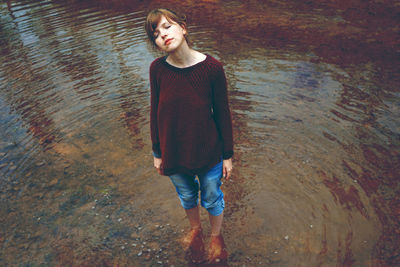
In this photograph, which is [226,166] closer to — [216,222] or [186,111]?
[186,111]

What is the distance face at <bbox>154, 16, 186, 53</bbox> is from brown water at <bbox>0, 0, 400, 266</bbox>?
6.42 feet

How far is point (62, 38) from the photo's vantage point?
866cm

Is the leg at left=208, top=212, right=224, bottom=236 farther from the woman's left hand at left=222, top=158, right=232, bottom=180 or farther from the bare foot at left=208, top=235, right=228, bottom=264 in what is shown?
the woman's left hand at left=222, top=158, right=232, bottom=180

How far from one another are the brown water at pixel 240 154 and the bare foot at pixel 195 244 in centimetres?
10

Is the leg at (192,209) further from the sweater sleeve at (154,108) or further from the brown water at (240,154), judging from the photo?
the sweater sleeve at (154,108)

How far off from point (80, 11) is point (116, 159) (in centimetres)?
954

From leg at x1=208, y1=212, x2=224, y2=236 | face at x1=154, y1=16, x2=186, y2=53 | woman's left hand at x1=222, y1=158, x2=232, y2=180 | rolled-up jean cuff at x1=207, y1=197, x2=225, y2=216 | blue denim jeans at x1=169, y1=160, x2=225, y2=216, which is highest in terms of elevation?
face at x1=154, y1=16, x2=186, y2=53

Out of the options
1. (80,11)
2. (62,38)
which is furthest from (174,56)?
(80,11)

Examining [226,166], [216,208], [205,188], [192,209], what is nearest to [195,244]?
[192,209]

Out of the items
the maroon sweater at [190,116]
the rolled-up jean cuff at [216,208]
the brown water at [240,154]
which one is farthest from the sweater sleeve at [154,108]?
the brown water at [240,154]

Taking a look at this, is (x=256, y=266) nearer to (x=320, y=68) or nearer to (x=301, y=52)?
(x=320, y=68)

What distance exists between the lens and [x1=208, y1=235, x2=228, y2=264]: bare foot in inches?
111

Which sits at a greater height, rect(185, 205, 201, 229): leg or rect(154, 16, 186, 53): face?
rect(154, 16, 186, 53): face

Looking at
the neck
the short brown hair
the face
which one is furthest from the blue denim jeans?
the short brown hair
